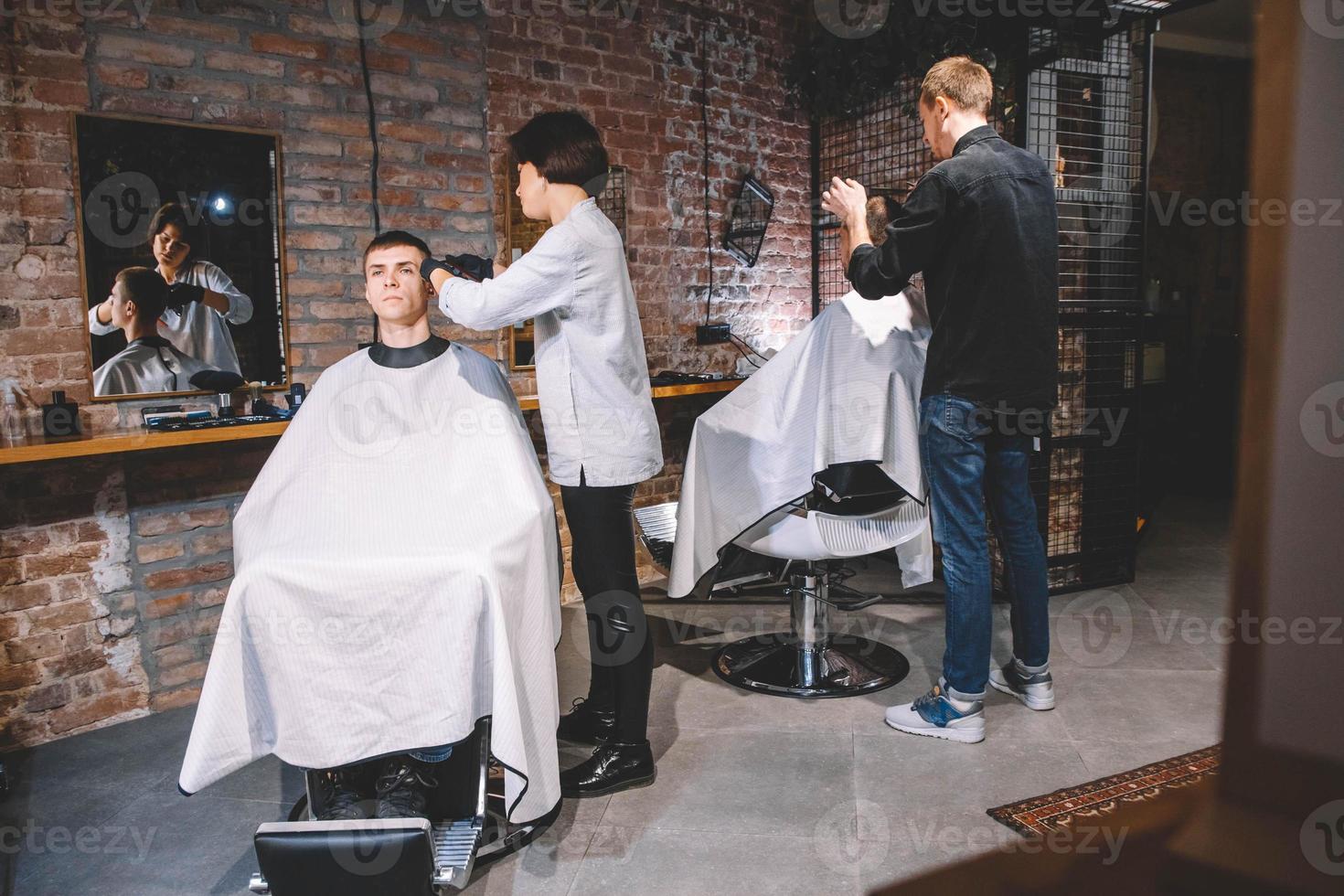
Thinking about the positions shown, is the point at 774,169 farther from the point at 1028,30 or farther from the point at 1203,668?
the point at 1203,668

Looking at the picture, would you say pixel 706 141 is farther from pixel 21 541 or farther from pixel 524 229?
pixel 21 541

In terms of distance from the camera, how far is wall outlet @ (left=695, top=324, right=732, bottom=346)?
420cm

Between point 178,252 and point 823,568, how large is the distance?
2.25 meters

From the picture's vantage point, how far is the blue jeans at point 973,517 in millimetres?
2340

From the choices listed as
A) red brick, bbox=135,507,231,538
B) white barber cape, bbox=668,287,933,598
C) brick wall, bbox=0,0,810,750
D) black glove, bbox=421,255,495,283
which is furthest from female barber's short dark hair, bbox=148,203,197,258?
white barber cape, bbox=668,287,933,598

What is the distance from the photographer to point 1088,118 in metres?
3.53

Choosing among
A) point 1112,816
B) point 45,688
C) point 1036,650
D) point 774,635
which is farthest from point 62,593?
point 1112,816

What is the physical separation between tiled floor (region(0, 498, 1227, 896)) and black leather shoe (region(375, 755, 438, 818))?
209 mm

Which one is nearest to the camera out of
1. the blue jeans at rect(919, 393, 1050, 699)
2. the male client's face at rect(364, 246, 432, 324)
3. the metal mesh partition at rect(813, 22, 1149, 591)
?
the male client's face at rect(364, 246, 432, 324)

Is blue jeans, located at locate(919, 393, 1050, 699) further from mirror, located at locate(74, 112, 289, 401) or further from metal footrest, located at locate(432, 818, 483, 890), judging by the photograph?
mirror, located at locate(74, 112, 289, 401)

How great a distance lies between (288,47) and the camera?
292cm

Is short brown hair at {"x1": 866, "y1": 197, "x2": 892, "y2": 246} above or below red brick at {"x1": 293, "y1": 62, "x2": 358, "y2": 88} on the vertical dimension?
below

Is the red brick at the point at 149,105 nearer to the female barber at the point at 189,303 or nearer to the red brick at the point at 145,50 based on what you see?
the red brick at the point at 145,50

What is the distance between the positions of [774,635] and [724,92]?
2541 mm
